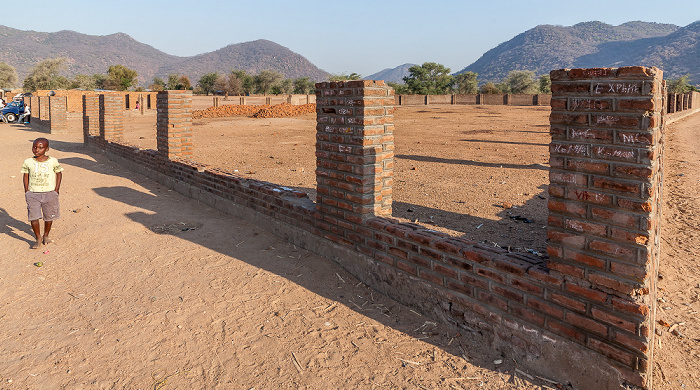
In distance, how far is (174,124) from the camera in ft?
28.0

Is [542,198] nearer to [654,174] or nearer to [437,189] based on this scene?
[437,189]

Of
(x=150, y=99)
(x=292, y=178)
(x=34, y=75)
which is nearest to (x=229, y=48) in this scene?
(x=34, y=75)

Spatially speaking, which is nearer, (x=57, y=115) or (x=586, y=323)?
(x=586, y=323)

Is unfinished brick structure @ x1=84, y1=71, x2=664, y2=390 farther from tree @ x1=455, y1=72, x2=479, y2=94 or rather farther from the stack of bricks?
tree @ x1=455, y1=72, x2=479, y2=94

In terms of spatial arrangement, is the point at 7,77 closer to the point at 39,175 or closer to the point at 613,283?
the point at 39,175

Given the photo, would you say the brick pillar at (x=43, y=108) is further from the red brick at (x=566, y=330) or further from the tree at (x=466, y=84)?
the tree at (x=466, y=84)

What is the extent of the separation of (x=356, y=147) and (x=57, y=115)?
19.2 m

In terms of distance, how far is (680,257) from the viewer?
15.8 feet

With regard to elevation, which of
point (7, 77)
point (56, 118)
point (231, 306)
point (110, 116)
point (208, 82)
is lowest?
point (231, 306)

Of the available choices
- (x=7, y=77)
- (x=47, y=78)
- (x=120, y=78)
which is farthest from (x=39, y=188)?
(x=7, y=77)

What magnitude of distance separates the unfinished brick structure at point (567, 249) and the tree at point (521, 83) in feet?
227

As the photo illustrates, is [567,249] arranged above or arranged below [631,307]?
above

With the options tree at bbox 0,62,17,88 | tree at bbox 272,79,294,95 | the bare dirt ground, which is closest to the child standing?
the bare dirt ground

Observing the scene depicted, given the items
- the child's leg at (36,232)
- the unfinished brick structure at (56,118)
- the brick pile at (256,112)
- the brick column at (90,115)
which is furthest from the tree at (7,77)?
the child's leg at (36,232)
